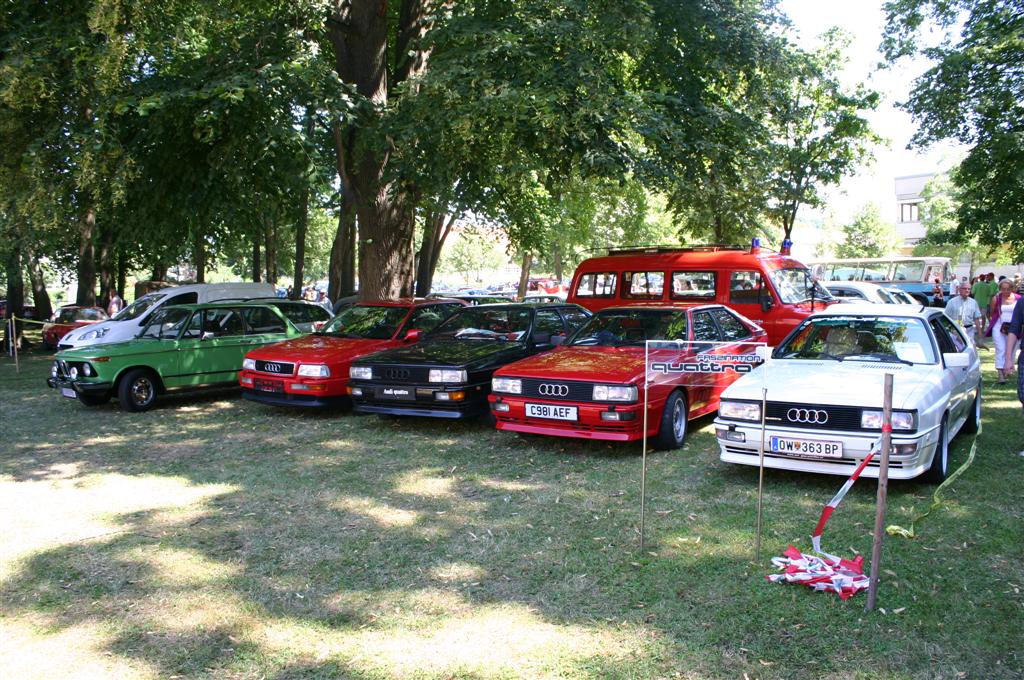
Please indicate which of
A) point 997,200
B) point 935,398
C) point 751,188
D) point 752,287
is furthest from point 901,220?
point 935,398

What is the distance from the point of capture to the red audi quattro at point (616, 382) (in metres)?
7.70

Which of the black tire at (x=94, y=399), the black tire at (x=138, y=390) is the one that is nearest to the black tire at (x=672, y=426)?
the black tire at (x=138, y=390)

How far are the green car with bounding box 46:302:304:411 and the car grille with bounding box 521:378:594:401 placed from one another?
19.9ft

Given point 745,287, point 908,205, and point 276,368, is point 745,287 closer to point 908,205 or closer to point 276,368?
point 276,368

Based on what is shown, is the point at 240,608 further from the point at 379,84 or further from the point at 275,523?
the point at 379,84

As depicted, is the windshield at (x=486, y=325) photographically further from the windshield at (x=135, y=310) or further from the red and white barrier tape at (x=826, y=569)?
the windshield at (x=135, y=310)

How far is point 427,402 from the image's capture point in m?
9.04

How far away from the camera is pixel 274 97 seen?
12656mm

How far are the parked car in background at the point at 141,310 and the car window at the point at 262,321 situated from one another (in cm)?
173

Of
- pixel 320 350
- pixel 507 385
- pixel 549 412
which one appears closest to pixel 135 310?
pixel 320 350

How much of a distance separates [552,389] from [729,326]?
2.85 m

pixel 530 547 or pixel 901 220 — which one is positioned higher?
pixel 901 220

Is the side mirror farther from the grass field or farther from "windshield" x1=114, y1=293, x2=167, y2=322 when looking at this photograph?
"windshield" x1=114, y1=293, x2=167, y2=322

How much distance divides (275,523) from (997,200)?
20470mm
